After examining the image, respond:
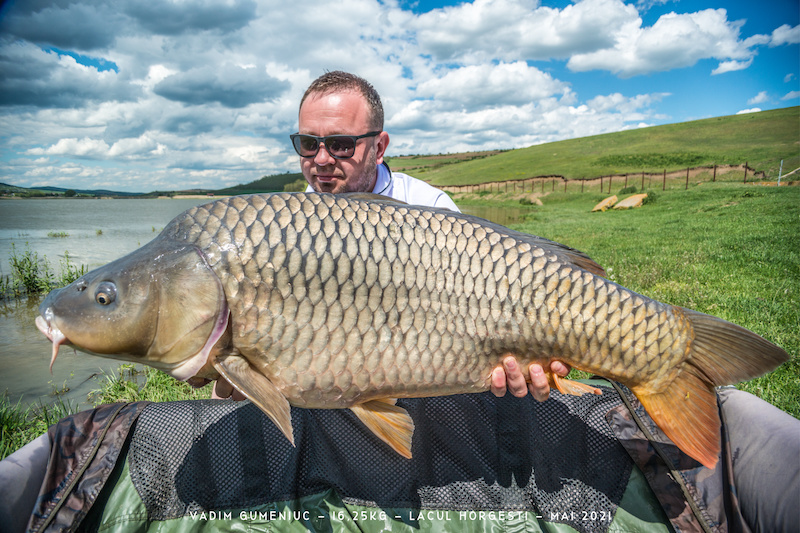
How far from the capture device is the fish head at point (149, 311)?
1.15 meters

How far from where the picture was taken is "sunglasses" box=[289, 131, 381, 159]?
228 centimetres

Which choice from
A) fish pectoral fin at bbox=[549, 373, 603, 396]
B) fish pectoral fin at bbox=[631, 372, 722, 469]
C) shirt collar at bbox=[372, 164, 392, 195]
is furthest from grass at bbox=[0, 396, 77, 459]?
fish pectoral fin at bbox=[631, 372, 722, 469]

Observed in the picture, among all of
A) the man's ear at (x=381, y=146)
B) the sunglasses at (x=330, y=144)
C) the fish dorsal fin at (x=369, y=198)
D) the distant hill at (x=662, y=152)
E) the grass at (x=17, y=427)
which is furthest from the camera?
the distant hill at (x=662, y=152)

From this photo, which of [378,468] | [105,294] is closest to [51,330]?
[105,294]

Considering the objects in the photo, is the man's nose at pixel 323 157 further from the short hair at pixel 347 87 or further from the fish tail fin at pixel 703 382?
the fish tail fin at pixel 703 382

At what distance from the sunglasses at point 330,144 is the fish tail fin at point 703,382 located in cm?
159

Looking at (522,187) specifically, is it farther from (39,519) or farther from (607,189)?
(39,519)

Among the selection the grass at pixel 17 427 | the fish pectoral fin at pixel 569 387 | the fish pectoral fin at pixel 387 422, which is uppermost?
the fish pectoral fin at pixel 569 387

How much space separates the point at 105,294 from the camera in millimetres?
1160

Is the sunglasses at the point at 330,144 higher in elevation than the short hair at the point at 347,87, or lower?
lower

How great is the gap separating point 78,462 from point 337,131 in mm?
1752

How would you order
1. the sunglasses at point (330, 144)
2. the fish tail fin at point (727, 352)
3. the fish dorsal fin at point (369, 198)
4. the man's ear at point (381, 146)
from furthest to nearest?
the man's ear at point (381, 146)
the sunglasses at point (330, 144)
the fish dorsal fin at point (369, 198)
the fish tail fin at point (727, 352)

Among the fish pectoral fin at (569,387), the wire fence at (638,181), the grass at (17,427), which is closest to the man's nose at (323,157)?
the fish pectoral fin at (569,387)

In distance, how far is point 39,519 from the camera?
Answer: 1456mm
